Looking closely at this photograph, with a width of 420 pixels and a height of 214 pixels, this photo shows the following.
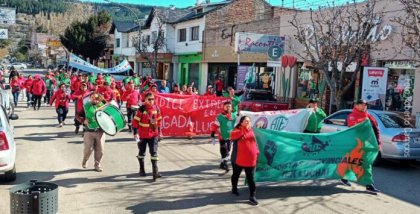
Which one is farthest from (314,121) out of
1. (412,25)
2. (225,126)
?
(412,25)

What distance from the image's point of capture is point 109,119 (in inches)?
374

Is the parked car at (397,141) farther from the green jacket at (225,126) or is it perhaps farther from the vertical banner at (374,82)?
the vertical banner at (374,82)

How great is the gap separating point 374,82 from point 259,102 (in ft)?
15.4

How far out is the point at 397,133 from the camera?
34.6 feet

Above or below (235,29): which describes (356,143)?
below

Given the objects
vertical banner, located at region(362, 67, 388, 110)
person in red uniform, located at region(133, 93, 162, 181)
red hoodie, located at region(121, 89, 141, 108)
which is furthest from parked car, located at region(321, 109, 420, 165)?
red hoodie, located at region(121, 89, 141, 108)

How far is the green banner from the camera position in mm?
8164

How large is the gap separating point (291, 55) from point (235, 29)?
7275mm

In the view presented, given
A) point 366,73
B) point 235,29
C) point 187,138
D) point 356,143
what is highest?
point 235,29

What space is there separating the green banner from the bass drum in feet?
9.90

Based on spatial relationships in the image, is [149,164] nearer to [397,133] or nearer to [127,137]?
[127,137]

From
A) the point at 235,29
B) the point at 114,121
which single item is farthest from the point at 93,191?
the point at 235,29

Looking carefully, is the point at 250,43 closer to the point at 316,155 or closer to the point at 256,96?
the point at 256,96

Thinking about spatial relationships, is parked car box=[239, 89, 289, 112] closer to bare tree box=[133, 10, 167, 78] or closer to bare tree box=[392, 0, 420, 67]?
bare tree box=[392, 0, 420, 67]
